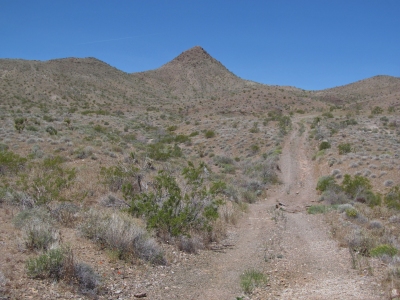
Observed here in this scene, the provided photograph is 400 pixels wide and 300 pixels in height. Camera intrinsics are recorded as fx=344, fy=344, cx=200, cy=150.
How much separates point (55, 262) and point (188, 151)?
27042mm

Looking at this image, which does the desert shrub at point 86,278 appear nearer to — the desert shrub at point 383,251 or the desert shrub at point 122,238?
the desert shrub at point 122,238

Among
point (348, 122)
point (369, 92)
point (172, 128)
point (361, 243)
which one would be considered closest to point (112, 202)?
point (361, 243)

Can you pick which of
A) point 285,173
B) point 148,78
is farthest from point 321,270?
point 148,78

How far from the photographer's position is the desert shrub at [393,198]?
15.0 meters

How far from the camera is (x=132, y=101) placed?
2724 inches

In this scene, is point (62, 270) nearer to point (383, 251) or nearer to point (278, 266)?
point (278, 266)

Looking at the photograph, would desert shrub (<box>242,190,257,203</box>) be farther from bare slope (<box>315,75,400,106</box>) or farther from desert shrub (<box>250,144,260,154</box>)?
bare slope (<box>315,75,400,106</box>)

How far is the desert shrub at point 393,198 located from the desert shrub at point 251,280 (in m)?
10.7

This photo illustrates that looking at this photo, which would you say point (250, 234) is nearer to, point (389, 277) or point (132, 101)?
point (389, 277)

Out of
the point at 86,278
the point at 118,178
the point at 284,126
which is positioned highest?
the point at 284,126

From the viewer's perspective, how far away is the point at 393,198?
16.2 meters

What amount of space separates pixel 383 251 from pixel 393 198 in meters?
9.24

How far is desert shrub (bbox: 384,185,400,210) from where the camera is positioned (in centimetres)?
1503

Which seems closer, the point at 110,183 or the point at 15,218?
the point at 15,218
